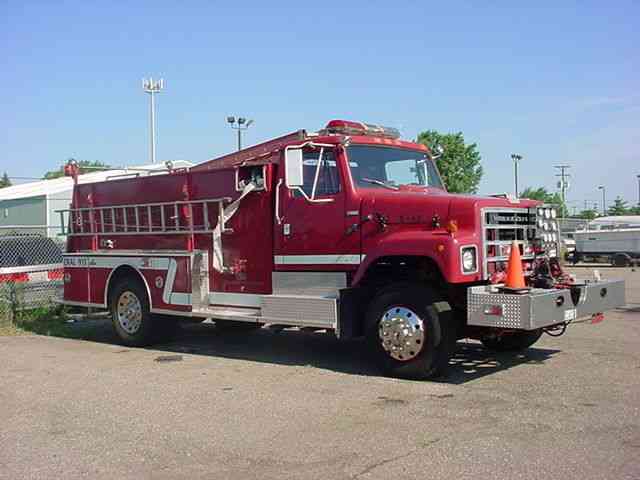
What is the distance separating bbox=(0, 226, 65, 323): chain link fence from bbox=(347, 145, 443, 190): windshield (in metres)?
7.05

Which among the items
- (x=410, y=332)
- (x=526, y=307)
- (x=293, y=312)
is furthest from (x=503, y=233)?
(x=293, y=312)

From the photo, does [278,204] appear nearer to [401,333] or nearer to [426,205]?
[426,205]

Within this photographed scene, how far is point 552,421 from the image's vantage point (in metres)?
6.05

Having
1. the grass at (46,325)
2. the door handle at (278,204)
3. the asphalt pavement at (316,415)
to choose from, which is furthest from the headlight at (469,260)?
the grass at (46,325)

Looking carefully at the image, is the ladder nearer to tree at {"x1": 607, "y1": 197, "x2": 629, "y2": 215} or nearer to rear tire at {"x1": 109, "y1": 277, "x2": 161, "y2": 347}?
rear tire at {"x1": 109, "y1": 277, "x2": 161, "y2": 347}

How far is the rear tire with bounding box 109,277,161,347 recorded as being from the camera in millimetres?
10758

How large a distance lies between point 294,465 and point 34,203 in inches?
1326

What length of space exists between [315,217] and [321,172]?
0.55 metres

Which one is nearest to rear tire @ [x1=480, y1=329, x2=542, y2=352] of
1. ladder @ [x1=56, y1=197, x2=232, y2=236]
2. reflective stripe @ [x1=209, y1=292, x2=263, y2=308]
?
reflective stripe @ [x1=209, y1=292, x2=263, y2=308]

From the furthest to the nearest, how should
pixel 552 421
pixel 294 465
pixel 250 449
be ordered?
pixel 552 421, pixel 250 449, pixel 294 465

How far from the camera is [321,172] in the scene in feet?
28.6

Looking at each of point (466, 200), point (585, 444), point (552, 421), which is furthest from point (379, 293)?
point (585, 444)

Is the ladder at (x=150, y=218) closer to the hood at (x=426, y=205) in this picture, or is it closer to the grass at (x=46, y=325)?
the grass at (x=46, y=325)

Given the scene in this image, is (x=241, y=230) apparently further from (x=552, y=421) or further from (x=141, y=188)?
(x=552, y=421)
